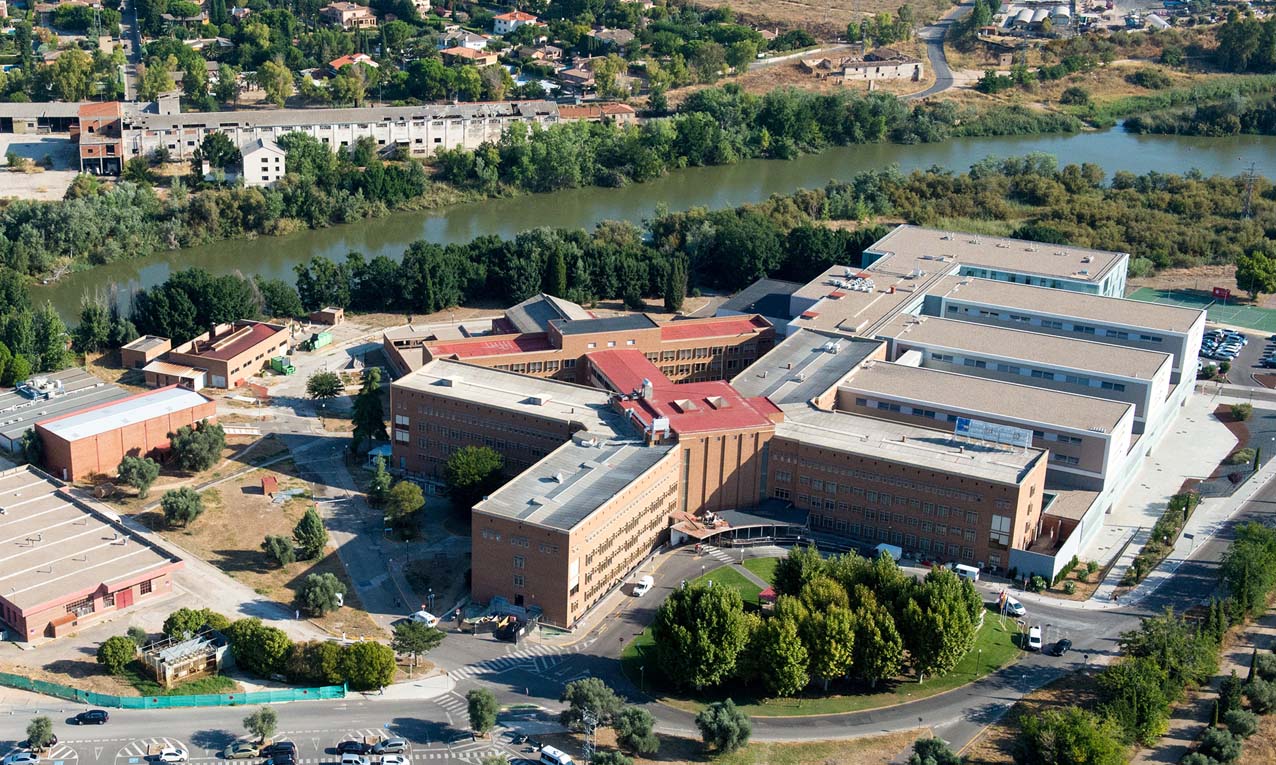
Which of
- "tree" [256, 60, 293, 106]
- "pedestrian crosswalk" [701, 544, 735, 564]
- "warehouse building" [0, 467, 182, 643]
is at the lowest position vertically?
"pedestrian crosswalk" [701, 544, 735, 564]

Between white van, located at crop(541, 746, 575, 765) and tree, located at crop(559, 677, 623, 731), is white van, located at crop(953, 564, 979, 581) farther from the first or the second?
white van, located at crop(541, 746, 575, 765)

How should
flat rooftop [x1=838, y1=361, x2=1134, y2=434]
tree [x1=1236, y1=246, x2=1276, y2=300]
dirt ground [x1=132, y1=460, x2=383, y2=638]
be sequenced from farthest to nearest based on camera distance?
tree [x1=1236, y1=246, x2=1276, y2=300]
flat rooftop [x1=838, y1=361, x2=1134, y2=434]
dirt ground [x1=132, y1=460, x2=383, y2=638]

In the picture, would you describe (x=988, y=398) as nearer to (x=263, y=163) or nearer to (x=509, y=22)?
(x=263, y=163)

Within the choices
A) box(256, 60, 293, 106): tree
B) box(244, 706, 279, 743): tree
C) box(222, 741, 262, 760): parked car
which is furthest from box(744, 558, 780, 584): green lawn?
box(256, 60, 293, 106): tree

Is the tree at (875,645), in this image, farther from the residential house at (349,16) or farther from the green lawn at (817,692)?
the residential house at (349,16)

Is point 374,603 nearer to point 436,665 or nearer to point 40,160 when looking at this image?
point 436,665

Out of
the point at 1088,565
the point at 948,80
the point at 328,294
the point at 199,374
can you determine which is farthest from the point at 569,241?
the point at 948,80
